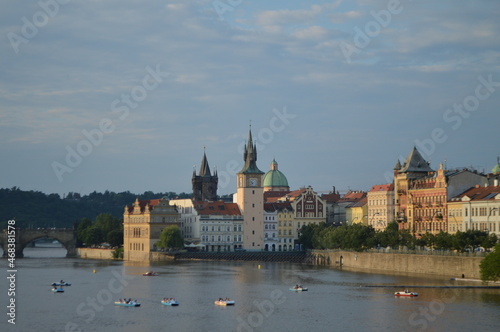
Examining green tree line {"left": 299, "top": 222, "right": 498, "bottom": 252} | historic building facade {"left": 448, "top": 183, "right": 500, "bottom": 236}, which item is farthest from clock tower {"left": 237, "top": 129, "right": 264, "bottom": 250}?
historic building facade {"left": 448, "top": 183, "right": 500, "bottom": 236}

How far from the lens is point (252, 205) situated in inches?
Result: 7795

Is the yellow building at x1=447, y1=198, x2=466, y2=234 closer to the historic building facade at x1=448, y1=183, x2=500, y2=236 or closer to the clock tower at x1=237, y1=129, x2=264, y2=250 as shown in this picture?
the historic building facade at x1=448, y1=183, x2=500, y2=236

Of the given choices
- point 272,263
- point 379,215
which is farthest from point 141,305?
point 379,215

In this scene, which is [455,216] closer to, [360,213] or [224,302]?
[224,302]

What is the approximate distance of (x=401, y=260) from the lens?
130m

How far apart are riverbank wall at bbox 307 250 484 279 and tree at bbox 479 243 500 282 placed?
33.8ft

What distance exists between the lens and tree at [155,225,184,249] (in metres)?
181

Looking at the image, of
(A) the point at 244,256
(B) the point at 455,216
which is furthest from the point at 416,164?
(A) the point at 244,256

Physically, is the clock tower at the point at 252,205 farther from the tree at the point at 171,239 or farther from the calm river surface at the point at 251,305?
the calm river surface at the point at 251,305

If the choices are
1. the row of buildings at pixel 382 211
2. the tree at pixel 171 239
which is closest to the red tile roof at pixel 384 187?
the row of buildings at pixel 382 211

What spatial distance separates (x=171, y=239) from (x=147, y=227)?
13.0 m

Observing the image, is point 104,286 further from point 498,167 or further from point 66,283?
point 498,167

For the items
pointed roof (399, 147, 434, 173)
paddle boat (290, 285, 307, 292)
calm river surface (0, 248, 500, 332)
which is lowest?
calm river surface (0, 248, 500, 332)

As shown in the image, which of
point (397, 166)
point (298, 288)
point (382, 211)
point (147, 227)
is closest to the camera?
point (298, 288)
